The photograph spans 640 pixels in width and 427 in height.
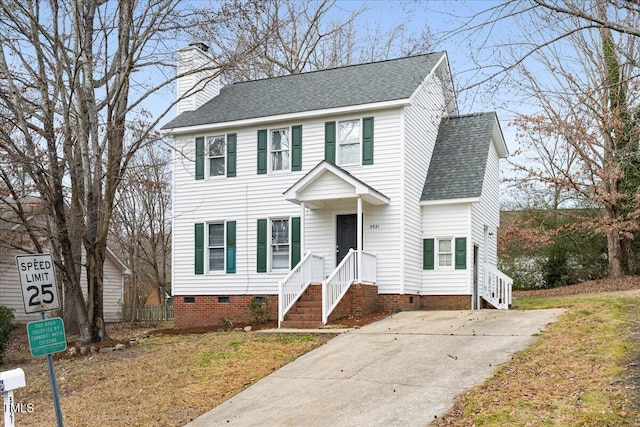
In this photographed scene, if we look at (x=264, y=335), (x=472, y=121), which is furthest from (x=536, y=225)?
(x=264, y=335)

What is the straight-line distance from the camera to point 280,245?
1995cm

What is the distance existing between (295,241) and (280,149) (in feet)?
9.16

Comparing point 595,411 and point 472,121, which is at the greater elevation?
point 472,121

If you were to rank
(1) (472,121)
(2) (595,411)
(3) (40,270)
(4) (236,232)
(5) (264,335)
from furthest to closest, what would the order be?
(1) (472,121), (4) (236,232), (5) (264,335), (3) (40,270), (2) (595,411)

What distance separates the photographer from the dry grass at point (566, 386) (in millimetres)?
7543

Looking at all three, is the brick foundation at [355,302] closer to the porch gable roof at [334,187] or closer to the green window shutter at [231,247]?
the porch gable roof at [334,187]

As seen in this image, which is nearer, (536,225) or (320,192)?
(320,192)

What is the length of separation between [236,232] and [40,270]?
1198 centimetres

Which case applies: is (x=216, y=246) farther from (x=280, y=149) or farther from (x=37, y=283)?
(x=37, y=283)

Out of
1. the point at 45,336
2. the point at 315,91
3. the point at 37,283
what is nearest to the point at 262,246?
the point at 315,91

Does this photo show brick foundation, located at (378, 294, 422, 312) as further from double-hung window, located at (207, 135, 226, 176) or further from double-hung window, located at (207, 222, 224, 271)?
double-hung window, located at (207, 135, 226, 176)

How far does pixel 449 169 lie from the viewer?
20.5 meters

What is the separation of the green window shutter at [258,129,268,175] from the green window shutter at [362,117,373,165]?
10.2ft

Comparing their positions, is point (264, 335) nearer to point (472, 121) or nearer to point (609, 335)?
point (609, 335)
